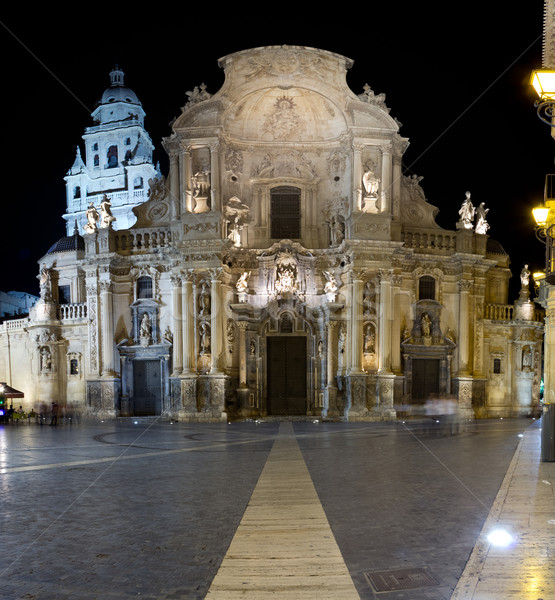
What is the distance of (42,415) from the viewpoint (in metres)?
33.7

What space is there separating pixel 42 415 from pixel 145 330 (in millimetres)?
7416

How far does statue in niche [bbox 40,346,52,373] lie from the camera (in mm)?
37156

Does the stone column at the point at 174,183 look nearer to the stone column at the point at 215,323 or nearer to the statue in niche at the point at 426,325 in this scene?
the stone column at the point at 215,323

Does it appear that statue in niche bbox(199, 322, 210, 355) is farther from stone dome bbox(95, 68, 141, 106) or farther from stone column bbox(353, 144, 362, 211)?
stone dome bbox(95, 68, 141, 106)

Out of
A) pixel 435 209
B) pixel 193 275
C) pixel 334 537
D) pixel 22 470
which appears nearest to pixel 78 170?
pixel 193 275

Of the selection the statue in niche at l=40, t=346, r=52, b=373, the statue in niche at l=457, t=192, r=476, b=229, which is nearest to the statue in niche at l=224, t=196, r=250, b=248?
the statue in niche at l=457, t=192, r=476, b=229

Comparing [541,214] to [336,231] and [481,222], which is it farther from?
[481,222]

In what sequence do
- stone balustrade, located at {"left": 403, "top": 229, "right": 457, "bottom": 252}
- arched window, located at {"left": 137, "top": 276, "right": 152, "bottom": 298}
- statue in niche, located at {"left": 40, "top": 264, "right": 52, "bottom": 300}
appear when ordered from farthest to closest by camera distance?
1. statue in niche, located at {"left": 40, "top": 264, "right": 52, "bottom": 300}
2. arched window, located at {"left": 137, "top": 276, "right": 152, "bottom": 298}
3. stone balustrade, located at {"left": 403, "top": 229, "right": 457, "bottom": 252}

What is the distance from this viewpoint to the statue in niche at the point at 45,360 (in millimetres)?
37156

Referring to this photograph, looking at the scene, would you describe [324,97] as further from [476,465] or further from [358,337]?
[476,465]

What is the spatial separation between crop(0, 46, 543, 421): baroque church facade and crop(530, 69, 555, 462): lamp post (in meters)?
13.6

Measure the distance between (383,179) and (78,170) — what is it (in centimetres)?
4846

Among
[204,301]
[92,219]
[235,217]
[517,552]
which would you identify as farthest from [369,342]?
[517,552]

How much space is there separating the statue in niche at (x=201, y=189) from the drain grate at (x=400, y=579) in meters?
28.1
